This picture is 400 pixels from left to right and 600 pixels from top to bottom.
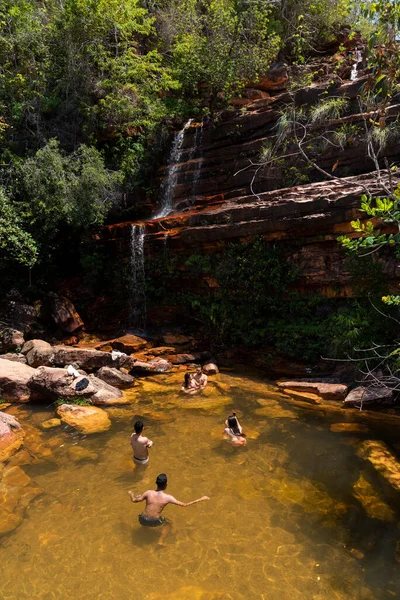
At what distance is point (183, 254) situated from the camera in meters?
15.3

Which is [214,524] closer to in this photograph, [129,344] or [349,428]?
[349,428]

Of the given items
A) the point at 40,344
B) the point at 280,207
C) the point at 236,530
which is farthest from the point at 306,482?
the point at 40,344

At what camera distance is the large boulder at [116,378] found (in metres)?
11.0

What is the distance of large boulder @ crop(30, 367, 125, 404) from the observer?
9.81m

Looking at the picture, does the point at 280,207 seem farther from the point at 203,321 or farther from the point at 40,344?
the point at 40,344

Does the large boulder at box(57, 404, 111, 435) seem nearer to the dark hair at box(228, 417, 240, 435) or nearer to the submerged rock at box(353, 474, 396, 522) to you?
the dark hair at box(228, 417, 240, 435)

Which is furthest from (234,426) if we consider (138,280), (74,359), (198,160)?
(198,160)

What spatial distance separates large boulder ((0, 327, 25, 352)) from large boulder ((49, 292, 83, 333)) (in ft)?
6.02

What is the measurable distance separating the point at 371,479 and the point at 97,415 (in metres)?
5.89

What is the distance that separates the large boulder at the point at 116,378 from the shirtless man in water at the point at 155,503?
5.55 meters

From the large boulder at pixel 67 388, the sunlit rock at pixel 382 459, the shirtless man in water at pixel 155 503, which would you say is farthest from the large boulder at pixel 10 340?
the sunlit rock at pixel 382 459

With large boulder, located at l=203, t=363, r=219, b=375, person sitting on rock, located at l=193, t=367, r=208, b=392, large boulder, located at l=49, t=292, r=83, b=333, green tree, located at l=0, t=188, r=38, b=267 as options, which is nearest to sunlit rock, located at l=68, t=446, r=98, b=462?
person sitting on rock, located at l=193, t=367, r=208, b=392

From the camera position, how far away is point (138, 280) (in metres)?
16.7

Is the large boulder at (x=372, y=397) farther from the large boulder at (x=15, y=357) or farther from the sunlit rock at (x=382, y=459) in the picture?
the large boulder at (x=15, y=357)
